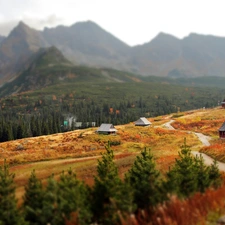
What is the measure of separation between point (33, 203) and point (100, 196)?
653cm

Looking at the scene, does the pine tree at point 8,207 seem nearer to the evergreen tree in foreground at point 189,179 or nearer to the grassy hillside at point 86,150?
the grassy hillside at point 86,150

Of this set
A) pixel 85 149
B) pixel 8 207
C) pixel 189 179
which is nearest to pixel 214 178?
pixel 189 179

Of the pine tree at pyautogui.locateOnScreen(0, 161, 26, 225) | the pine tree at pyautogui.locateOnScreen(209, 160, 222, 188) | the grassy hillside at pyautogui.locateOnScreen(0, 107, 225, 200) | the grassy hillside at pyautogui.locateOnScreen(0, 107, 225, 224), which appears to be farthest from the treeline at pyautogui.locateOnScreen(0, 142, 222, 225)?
the grassy hillside at pyautogui.locateOnScreen(0, 107, 225, 200)

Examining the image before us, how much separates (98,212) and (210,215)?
34.0 ft

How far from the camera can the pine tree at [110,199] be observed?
999 inches

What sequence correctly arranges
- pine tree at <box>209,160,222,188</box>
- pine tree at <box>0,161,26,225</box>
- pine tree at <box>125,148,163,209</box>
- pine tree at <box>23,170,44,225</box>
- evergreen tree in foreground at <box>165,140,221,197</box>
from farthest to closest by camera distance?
pine tree at <box>209,160,222,188</box>, evergreen tree in foreground at <box>165,140,221,197</box>, pine tree at <box>125,148,163,209</box>, pine tree at <box>23,170,44,225</box>, pine tree at <box>0,161,26,225</box>

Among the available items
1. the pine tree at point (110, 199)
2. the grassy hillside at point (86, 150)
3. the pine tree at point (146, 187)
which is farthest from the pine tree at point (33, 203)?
the grassy hillside at point (86, 150)

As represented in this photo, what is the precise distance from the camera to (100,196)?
29.1m

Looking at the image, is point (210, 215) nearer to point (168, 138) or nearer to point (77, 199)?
point (77, 199)

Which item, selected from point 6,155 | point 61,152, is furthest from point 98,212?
point 6,155

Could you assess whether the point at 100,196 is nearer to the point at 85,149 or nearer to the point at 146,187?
the point at 146,187

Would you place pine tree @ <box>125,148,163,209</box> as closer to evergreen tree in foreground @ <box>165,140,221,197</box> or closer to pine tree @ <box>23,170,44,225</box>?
evergreen tree in foreground @ <box>165,140,221,197</box>

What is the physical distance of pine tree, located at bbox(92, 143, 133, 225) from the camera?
25.4 meters

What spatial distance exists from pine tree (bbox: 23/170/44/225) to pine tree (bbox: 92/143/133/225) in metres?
5.27
